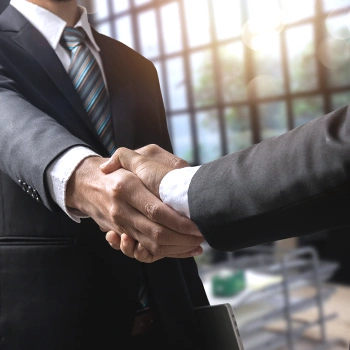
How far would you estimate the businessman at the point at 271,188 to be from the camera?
0.73 metres

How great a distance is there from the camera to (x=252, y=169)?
31.1 inches

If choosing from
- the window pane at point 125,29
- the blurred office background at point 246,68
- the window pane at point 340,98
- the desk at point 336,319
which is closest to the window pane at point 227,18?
the blurred office background at point 246,68

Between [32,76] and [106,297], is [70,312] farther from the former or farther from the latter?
[32,76]

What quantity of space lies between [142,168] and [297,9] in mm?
6288

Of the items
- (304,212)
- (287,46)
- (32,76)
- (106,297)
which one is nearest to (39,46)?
(32,76)

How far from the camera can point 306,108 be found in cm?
674

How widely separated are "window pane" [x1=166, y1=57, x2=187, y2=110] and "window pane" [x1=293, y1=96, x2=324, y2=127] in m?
1.71

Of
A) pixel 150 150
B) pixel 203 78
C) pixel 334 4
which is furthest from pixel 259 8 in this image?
pixel 150 150

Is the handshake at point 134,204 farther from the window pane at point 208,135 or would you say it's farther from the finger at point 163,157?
the window pane at point 208,135

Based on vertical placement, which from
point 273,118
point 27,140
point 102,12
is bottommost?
point 273,118

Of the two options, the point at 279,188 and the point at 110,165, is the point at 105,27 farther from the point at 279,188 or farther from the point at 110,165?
the point at 279,188

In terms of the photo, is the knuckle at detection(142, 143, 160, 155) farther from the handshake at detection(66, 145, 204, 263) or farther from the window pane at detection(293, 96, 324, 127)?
the window pane at detection(293, 96, 324, 127)

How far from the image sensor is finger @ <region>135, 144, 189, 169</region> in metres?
0.92

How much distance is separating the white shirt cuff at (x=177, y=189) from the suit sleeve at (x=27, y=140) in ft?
0.55
